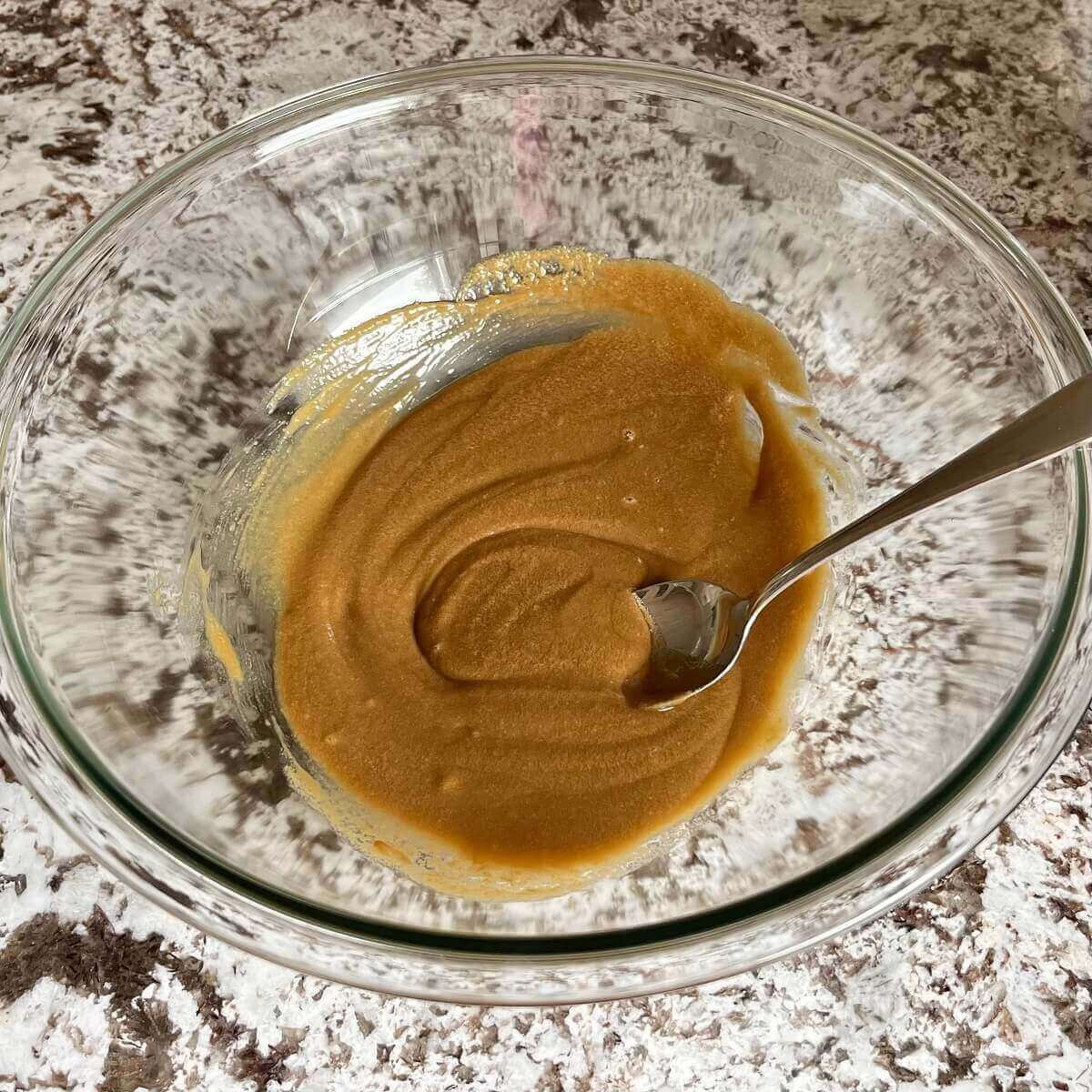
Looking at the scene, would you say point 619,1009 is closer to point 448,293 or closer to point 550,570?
point 550,570

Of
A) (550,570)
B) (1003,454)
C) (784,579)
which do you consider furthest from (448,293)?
(1003,454)

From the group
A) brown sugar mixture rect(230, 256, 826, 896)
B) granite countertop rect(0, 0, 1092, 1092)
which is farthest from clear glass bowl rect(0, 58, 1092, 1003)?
granite countertop rect(0, 0, 1092, 1092)

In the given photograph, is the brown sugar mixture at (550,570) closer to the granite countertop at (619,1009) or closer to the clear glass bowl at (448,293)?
the clear glass bowl at (448,293)

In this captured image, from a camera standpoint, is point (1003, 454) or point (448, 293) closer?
point (1003, 454)

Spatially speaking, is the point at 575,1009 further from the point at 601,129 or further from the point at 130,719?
the point at 601,129

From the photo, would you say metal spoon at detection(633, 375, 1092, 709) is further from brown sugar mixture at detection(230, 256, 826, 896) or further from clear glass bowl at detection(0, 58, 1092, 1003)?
clear glass bowl at detection(0, 58, 1092, 1003)
